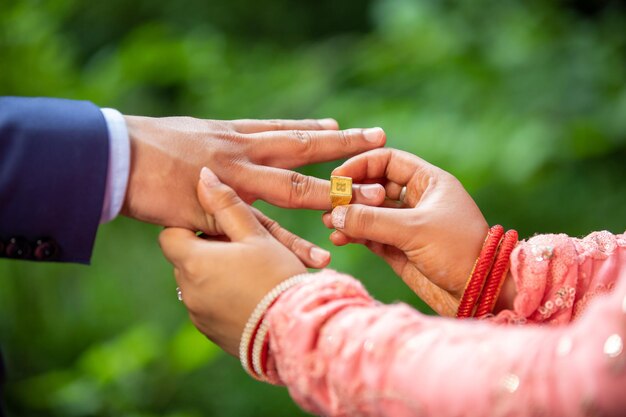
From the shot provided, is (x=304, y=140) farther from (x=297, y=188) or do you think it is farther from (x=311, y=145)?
(x=297, y=188)

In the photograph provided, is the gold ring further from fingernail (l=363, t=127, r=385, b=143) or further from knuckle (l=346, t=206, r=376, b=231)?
fingernail (l=363, t=127, r=385, b=143)

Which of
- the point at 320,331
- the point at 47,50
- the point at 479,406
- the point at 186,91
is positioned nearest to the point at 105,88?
the point at 47,50

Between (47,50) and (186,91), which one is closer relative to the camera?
(47,50)

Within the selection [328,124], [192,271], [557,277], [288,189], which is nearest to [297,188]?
[288,189]

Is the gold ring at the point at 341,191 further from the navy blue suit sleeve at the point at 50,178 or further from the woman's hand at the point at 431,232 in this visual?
the navy blue suit sleeve at the point at 50,178

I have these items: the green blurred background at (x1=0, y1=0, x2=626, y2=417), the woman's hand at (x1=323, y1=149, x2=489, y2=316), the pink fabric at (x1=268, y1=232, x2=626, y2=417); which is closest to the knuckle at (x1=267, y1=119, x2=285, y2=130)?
the woman's hand at (x1=323, y1=149, x2=489, y2=316)

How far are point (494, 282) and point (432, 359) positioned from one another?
42cm

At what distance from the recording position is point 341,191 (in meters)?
1.36

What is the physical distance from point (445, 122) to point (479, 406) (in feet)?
6.42

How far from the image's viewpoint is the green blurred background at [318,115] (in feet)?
8.39

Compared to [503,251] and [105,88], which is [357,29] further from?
[503,251]

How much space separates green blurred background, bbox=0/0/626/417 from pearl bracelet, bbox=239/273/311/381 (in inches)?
55.7

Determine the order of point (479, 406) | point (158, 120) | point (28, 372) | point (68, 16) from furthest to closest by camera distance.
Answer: point (68, 16), point (28, 372), point (158, 120), point (479, 406)

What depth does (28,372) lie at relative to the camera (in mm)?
2869
